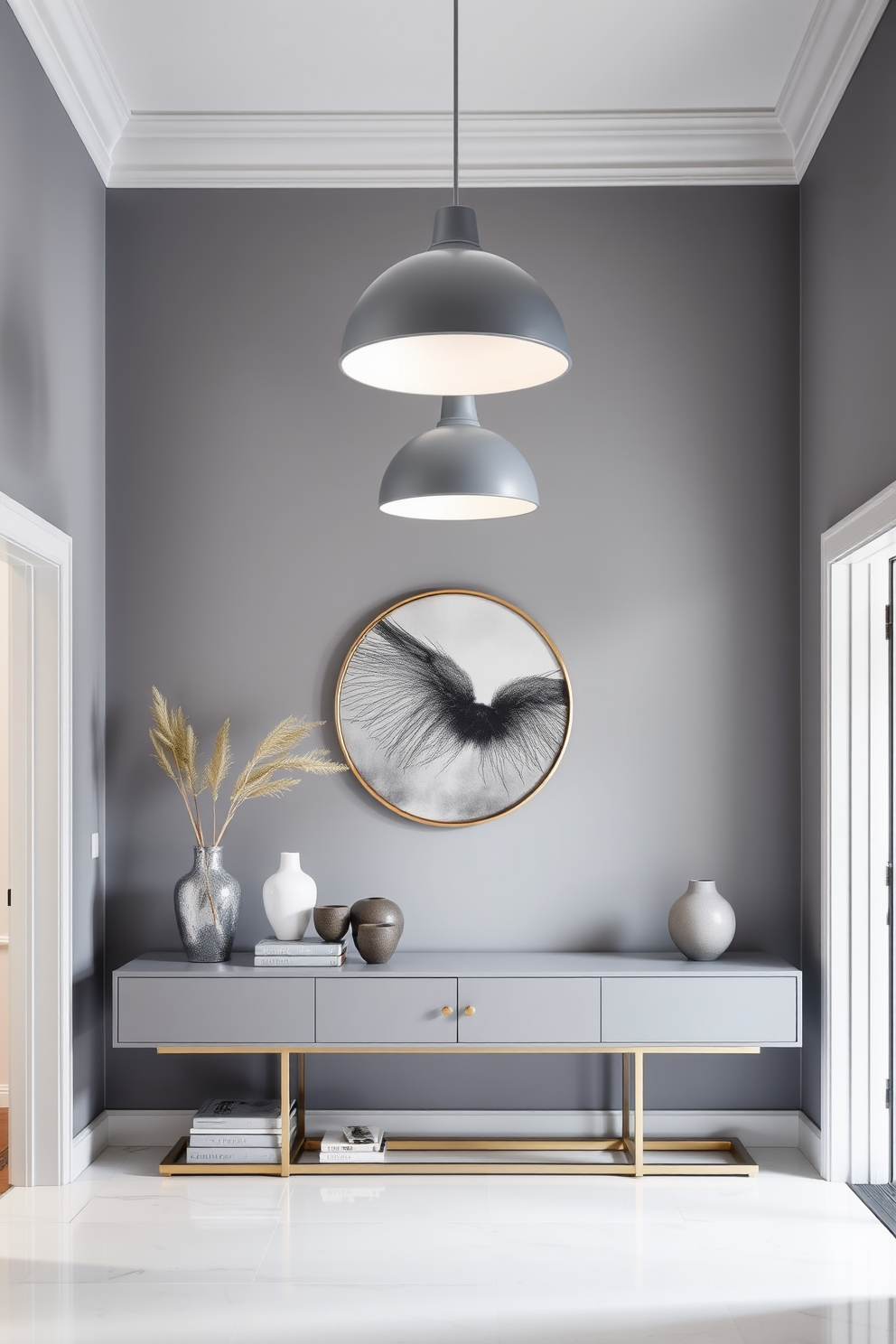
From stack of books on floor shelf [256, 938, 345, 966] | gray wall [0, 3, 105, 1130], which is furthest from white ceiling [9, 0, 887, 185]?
stack of books on floor shelf [256, 938, 345, 966]

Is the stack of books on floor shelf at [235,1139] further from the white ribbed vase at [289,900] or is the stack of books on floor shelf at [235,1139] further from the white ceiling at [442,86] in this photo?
the white ceiling at [442,86]

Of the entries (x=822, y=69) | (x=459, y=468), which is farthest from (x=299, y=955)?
(x=822, y=69)

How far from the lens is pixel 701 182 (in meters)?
3.84

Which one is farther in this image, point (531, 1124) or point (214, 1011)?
point (531, 1124)

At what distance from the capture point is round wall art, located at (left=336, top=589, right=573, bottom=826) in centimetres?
376

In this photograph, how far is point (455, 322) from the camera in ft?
5.83

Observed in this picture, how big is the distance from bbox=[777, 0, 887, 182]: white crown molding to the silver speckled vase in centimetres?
294

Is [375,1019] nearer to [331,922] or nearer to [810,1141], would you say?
[331,922]

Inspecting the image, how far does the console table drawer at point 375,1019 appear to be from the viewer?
11.1 ft

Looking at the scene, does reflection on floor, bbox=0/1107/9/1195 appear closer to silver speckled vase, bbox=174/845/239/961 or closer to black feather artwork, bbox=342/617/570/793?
silver speckled vase, bbox=174/845/239/961

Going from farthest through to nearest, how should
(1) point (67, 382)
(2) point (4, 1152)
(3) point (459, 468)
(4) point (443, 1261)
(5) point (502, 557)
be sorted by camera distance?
(5) point (502, 557)
(2) point (4, 1152)
(1) point (67, 382)
(4) point (443, 1261)
(3) point (459, 468)

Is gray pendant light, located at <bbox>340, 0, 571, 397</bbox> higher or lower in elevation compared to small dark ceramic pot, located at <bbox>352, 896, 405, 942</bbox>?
higher

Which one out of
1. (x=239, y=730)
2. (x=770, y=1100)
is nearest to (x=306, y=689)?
(x=239, y=730)

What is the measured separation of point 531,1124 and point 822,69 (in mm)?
3379
